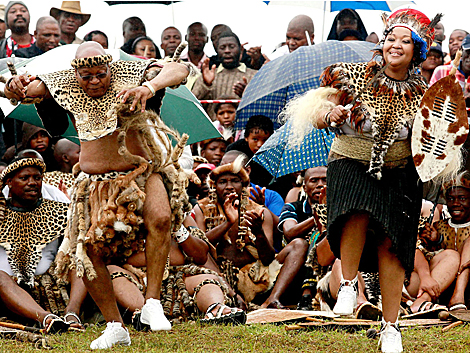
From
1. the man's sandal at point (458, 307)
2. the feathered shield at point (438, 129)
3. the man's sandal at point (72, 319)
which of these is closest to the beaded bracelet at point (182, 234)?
the man's sandal at point (72, 319)

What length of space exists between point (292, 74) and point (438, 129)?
3905mm

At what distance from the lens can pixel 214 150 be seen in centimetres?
919

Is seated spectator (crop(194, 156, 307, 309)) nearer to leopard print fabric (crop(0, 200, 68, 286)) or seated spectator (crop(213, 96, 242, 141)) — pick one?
leopard print fabric (crop(0, 200, 68, 286))

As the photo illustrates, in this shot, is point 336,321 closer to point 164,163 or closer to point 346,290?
point 346,290

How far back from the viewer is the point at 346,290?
4867 millimetres

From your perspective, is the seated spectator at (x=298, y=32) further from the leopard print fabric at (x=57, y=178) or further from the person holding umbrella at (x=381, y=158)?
the person holding umbrella at (x=381, y=158)

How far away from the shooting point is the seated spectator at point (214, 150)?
9141 millimetres

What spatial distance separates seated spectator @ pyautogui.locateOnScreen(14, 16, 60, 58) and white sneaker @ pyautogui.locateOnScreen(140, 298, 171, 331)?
5343 mm

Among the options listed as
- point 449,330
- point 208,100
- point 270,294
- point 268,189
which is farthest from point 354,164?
point 208,100

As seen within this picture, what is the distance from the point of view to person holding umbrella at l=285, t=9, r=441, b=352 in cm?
491

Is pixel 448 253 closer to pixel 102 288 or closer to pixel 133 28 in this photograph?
pixel 102 288

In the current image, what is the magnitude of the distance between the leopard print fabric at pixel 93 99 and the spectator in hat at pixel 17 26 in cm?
469

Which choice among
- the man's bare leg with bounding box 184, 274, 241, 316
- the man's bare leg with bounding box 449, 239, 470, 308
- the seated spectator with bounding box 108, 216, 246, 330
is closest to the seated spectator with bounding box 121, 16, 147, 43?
the seated spectator with bounding box 108, 216, 246, 330

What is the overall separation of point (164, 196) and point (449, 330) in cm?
259
